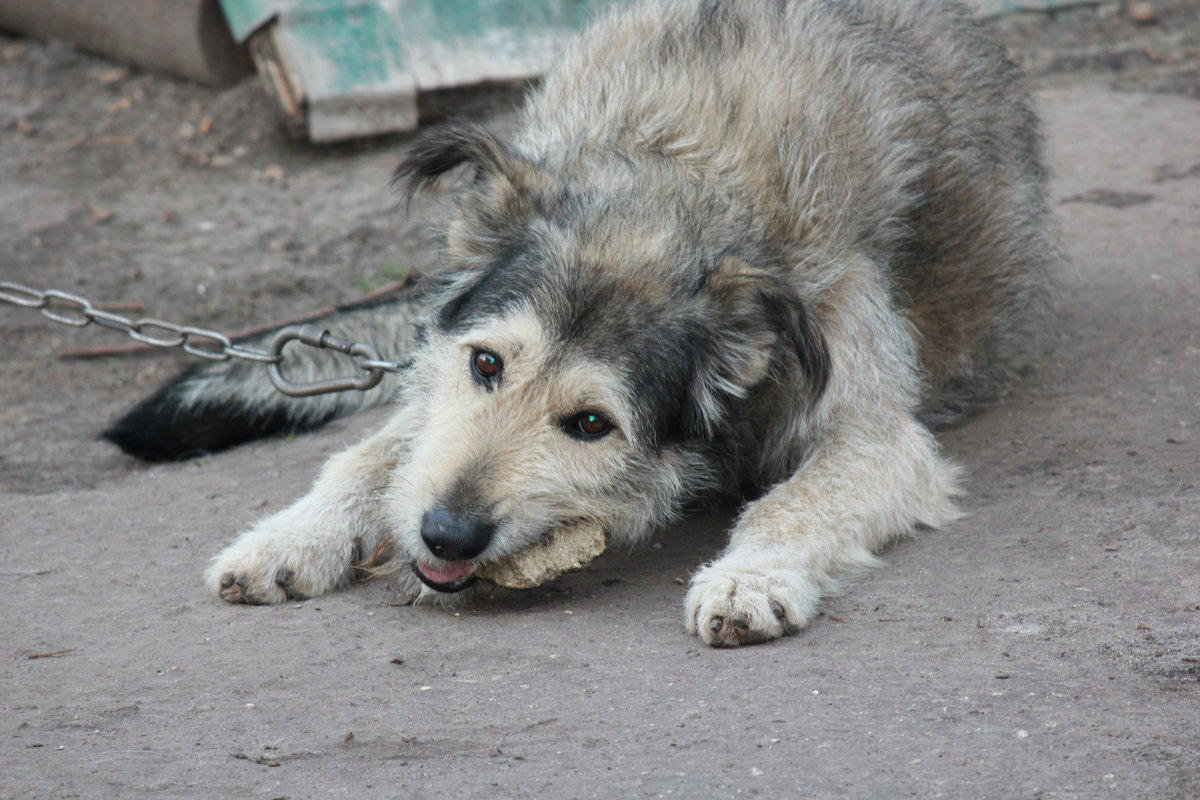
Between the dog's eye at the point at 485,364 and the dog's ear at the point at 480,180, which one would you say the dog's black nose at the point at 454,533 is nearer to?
the dog's eye at the point at 485,364

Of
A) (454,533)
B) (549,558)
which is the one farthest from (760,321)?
(454,533)

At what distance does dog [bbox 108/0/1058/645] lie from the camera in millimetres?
3684

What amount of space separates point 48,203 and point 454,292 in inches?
221

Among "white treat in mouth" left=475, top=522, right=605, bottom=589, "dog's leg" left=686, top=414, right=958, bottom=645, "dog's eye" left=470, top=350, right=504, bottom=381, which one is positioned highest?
"dog's eye" left=470, top=350, right=504, bottom=381

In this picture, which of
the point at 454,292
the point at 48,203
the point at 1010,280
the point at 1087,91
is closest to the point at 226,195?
the point at 48,203

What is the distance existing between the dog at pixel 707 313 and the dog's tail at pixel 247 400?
1191 millimetres

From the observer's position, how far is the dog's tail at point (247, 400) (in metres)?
5.45

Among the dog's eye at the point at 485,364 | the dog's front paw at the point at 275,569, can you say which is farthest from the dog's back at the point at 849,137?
the dog's front paw at the point at 275,569

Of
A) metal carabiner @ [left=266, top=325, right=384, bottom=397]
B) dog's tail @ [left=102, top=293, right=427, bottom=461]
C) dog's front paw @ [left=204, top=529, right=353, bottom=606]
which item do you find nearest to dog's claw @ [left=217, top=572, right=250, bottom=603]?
dog's front paw @ [left=204, top=529, right=353, bottom=606]

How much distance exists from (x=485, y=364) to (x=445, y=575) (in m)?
0.65

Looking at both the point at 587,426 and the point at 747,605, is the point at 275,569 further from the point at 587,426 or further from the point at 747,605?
the point at 747,605

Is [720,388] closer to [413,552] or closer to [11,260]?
[413,552]

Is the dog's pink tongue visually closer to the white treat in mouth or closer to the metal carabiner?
the white treat in mouth

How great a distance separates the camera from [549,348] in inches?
145
